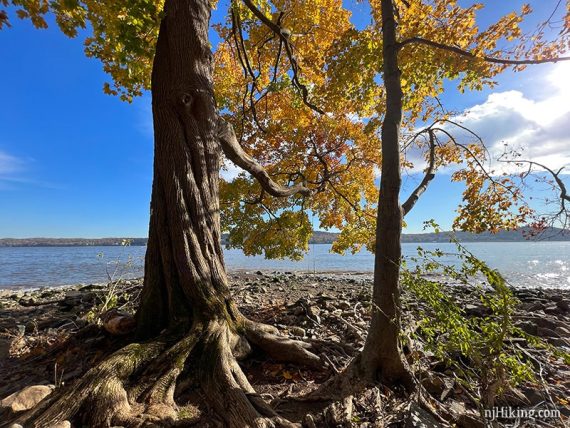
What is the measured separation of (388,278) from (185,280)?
8.27ft

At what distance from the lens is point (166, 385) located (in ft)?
10.1

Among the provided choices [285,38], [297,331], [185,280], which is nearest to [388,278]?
[297,331]

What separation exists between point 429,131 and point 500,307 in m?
2.73

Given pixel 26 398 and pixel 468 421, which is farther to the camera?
pixel 26 398

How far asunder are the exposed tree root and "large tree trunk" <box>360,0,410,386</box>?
99 cm

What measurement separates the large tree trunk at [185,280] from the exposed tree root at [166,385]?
0.04 feet

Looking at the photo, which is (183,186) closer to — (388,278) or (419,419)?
→ (388,278)

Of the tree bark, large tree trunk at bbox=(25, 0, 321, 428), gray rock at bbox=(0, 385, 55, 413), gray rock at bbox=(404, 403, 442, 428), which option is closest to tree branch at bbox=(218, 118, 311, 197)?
large tree trunk at bbox=(25, 0, 321, 428)

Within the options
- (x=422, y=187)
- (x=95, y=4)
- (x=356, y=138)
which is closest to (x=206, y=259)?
(x=422, y=187)

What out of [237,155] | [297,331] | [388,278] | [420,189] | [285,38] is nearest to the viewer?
[388,278]

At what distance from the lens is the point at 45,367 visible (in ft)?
13.1

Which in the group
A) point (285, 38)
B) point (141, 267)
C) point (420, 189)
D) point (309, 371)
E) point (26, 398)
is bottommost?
point (309, 371)

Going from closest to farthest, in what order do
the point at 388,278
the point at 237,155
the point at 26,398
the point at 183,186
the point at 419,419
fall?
the point at 419,419 < the point at 26,398 < the point at 388,278 < the point at 183,186 < the point at 237,155

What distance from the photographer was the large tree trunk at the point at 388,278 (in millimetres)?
3133
